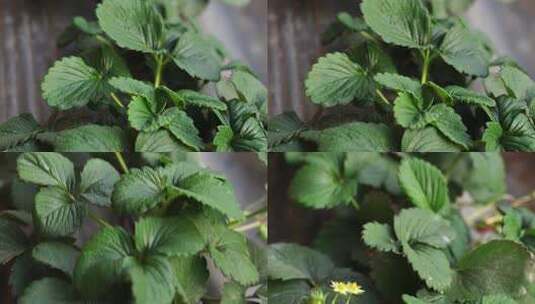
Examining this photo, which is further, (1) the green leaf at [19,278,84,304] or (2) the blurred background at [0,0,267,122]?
(2) the blurred background at [0,0,267,122]

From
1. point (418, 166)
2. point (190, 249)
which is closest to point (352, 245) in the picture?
point (418, 166)

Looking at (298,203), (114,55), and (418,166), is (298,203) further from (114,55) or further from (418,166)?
(114,55)

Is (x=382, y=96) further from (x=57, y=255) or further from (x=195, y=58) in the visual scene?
(x=57, y=255)

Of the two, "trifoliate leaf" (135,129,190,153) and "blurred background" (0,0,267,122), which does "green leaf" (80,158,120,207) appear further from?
"blurred background" (0,0,267,122)

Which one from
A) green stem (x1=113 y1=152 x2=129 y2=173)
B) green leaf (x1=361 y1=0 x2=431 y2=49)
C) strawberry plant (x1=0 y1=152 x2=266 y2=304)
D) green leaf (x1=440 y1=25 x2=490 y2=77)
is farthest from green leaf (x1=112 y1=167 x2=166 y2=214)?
green leaf (x1=440 y1=25 x2=490 y2=77)

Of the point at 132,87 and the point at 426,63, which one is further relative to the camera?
the point at 426,63

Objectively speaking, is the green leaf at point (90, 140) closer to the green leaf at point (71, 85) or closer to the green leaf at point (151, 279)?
the green leaf at point (71, 85)

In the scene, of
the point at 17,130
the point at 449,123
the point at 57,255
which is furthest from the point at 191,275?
the point at 449,123
